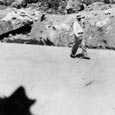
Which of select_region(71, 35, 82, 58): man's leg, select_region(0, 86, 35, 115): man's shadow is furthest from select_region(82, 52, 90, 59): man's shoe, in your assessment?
select_region(0, 86, 35, 115): man's shadow

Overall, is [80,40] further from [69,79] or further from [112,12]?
[112,12]

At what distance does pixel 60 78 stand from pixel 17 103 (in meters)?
0.95

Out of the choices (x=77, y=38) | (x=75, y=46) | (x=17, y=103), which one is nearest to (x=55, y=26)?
(x=75, y=46)

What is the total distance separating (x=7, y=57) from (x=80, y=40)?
5.18 feet

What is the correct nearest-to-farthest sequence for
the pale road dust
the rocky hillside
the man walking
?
1. the pale road dust
2. the man walking
3. the rocky hillside

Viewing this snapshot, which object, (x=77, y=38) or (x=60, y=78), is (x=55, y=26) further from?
(x=60, y=78)

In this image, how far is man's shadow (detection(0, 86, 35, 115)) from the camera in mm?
5250

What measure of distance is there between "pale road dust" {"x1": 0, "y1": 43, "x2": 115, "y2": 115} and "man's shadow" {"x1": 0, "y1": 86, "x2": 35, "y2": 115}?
0.10 meters

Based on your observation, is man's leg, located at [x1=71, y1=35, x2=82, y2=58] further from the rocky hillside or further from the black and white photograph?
the rocky hillside

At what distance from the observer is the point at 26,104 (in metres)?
5.43

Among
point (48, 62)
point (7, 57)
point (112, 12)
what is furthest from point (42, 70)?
point (112, 12)

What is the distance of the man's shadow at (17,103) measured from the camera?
525 cm

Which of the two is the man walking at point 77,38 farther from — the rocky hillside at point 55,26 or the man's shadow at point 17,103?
the man's shadow at point 17,103

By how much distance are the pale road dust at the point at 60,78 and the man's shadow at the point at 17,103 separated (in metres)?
0.10
